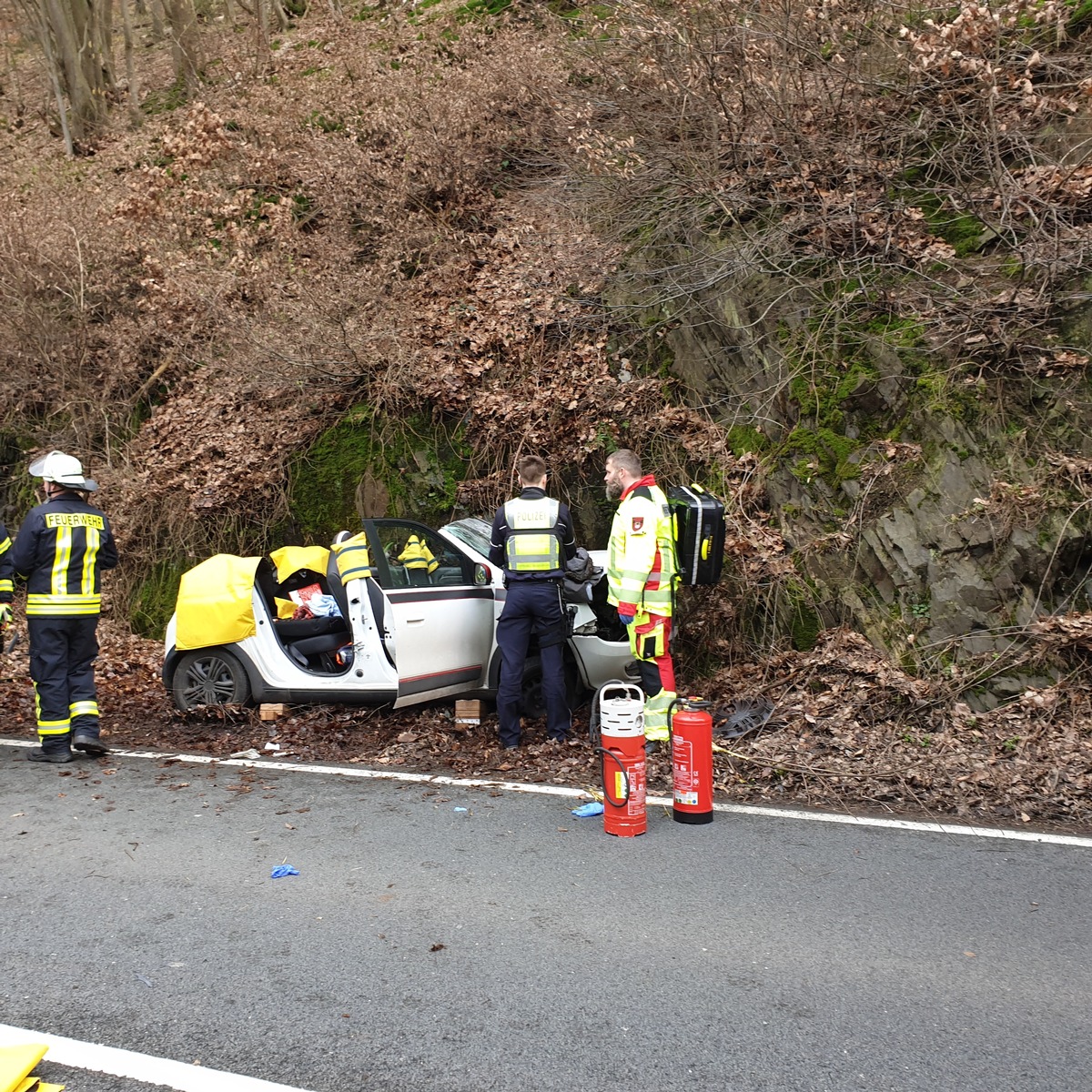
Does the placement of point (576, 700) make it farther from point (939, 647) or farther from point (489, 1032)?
point (489, 1032)

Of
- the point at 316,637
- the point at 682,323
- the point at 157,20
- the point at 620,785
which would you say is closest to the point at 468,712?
the point at 316,637

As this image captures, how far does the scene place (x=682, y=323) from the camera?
9.94m

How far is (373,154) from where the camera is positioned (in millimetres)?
14305

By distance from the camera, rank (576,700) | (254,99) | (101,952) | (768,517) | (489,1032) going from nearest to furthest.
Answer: (489,1032) < (101,952) < (576,700) < (768,517) < (254,99)

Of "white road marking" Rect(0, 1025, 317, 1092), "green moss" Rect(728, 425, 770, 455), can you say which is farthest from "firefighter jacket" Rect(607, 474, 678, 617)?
"white road marking" Rect(0, 1025, 317, 1092)

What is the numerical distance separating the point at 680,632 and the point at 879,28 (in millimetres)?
6302

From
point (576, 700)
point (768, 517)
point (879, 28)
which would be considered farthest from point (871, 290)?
point (576, 700)

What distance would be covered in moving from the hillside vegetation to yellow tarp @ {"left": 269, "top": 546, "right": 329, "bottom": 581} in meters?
2.26

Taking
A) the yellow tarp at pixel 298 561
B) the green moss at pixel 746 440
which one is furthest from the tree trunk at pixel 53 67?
Answer: the green moss at pixel 746 440

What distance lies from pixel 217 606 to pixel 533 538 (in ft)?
9.01

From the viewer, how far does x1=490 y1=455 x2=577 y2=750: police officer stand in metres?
7.35

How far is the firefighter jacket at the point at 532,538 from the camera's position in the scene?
7344mm

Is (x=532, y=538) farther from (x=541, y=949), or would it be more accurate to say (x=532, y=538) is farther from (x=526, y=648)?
(x=541, y=949)

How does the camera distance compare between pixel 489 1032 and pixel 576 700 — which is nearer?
pixel 489 1032
